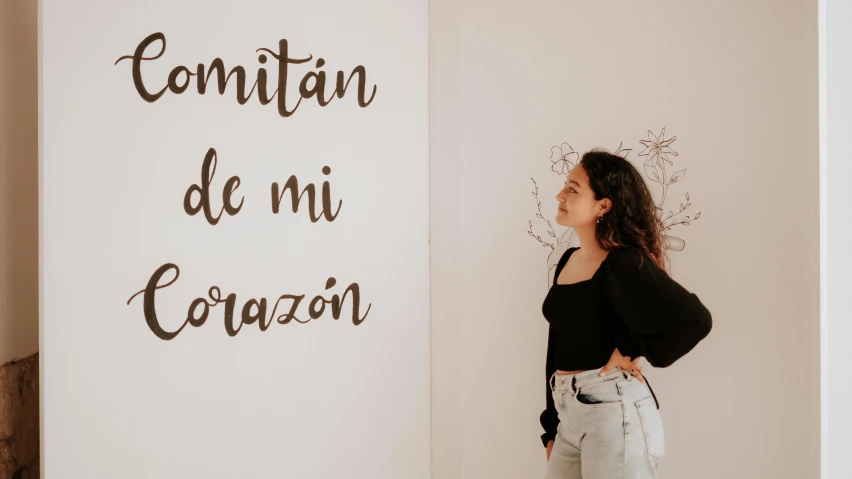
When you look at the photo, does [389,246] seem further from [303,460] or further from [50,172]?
[50,172]

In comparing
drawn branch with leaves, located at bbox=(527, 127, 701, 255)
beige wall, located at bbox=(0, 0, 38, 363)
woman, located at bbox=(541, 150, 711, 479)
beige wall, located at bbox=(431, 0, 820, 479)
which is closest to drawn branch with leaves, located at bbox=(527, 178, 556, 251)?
beige wall, located at bbox=(431, 0, 820, 479)

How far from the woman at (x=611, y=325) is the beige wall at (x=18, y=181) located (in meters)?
1.88

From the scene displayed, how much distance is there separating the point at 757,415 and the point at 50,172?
97.1 inches

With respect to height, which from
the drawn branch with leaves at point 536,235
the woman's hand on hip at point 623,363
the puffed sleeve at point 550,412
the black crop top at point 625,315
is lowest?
the puffed sleeve at point 550,412

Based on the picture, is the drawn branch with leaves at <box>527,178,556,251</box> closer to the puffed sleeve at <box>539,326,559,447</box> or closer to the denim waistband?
the puffed sleeve at <box>539,326,559,447</box>

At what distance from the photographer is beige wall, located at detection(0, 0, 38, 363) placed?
1.77 metres

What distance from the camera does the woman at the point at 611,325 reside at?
1456mm

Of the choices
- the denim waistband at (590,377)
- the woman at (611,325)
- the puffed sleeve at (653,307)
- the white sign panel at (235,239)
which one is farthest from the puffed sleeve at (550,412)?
the white sign panel at (235,239)

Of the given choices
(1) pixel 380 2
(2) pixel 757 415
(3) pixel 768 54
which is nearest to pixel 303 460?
(2) pixel 757 415

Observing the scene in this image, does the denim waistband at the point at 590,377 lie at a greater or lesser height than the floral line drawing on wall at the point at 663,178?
lesser

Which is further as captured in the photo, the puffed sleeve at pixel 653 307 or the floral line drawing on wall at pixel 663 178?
the floral line drawing on wall at pixel 663 178

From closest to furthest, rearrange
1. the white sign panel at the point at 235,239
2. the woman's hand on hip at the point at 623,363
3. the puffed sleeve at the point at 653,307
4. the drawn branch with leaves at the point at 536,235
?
the puffed sleeve at the point at 653,307, the woman's hand on hip at the point at 623,363, the white sign panel at the point at 235,239, the drawn branch with leaves at the point at 536,235

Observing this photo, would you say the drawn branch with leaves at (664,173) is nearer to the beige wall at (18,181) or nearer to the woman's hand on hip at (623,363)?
the woman's hand on hip at (623,363)

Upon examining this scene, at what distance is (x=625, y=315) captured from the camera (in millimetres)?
1478
